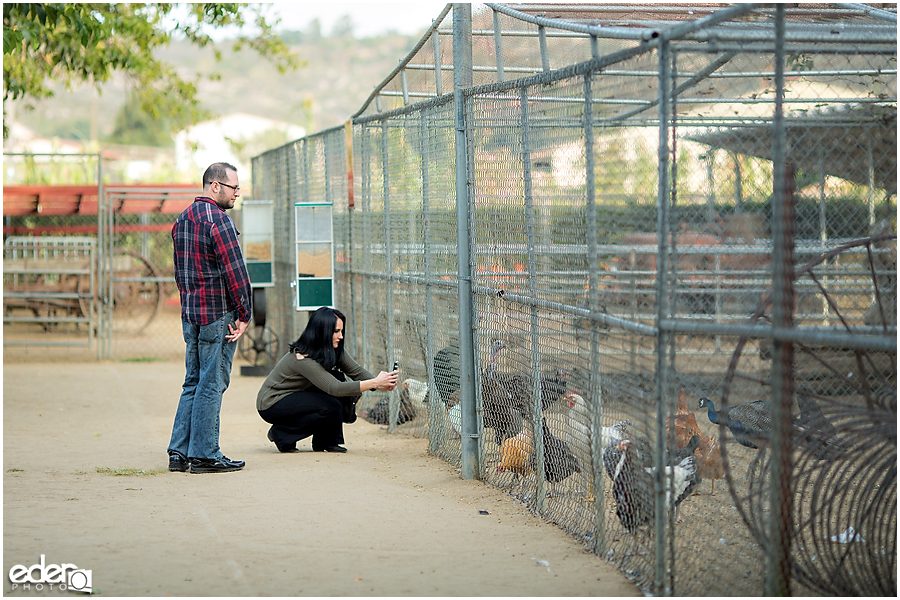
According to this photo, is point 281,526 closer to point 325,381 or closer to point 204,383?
point 204,383

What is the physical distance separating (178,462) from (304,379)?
1132mm

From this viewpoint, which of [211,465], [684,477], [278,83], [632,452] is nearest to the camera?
[632,452]

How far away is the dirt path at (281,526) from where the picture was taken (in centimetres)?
433

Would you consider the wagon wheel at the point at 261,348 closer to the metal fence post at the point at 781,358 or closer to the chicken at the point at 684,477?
the chicken at the point at 684,477

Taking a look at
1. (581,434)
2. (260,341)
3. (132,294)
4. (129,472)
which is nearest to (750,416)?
(581,434)

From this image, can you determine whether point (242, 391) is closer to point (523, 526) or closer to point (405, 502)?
point (405, 502)

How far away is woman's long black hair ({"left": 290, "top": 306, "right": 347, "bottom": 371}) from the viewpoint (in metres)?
7.22

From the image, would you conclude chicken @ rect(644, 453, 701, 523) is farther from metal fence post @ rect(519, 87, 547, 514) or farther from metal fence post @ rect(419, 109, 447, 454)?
metal fence post @ rect(419, 109, 447, 454)

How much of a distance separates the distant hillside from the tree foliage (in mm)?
91387

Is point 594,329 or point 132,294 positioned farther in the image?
point 132,294

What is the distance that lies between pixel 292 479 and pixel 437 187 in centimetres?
231

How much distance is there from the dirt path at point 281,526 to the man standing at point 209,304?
30 centimetres

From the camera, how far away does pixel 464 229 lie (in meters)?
6.53

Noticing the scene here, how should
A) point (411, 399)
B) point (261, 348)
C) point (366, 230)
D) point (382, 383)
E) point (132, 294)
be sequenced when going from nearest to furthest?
point (382, 383) < point (411, 399) < point (366, 230) < point (261, 348) < point (132, 294)
